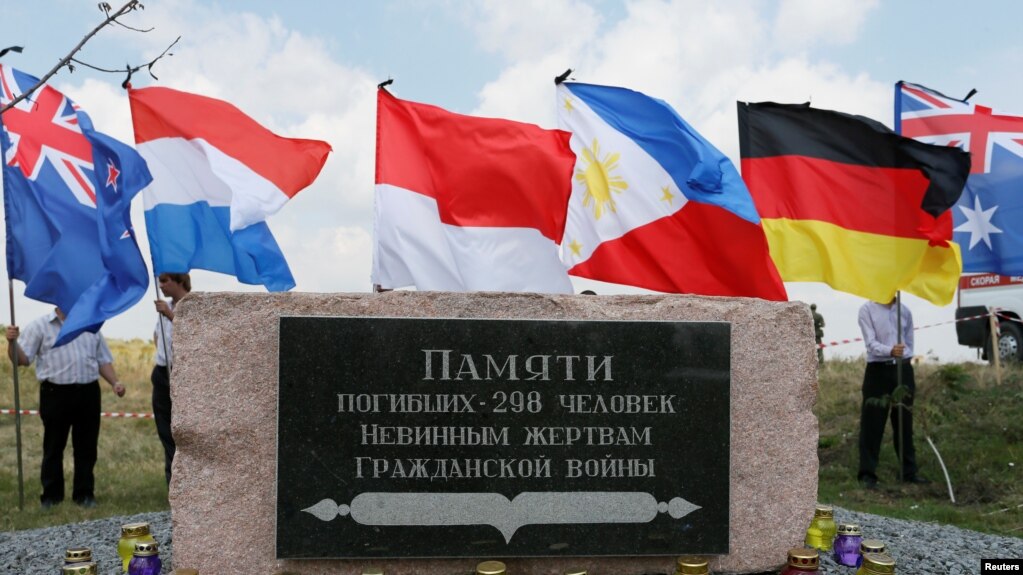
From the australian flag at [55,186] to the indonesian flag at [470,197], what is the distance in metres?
1.62

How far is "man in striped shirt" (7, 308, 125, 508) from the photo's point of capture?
6863mm

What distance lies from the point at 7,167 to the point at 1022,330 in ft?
43.1

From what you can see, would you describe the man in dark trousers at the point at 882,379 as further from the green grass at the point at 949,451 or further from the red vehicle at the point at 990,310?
the red vehicle at the point at 990,310

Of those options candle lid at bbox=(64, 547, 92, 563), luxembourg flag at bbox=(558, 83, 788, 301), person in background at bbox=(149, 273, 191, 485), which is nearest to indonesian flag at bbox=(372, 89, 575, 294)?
luxembourg flag at bbox=(558, 83, 788, 301)

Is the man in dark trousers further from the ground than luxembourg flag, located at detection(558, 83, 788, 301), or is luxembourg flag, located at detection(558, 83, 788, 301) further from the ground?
luxembourg flag, located at detection(558, 83, 788, 301)

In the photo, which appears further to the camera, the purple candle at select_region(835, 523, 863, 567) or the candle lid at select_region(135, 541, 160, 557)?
the purple candle at select_region(835, 523, 863, 567)

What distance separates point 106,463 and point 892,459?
27.2ft

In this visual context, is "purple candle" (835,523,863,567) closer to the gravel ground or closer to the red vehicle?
the gravel ground

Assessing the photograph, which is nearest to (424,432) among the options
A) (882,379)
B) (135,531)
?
(135,531)

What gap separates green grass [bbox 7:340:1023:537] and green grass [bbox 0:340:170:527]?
15 millimetres

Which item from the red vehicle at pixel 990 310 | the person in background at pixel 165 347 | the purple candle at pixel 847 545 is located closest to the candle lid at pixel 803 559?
the purple candle at pixel 847 545

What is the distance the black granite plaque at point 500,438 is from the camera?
387 centimetres

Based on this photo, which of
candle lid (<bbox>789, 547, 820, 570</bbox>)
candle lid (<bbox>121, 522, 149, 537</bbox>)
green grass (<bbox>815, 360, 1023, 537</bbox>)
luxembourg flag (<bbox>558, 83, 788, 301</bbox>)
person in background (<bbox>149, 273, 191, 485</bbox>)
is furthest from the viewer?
green grass (<bbox>815, 360, 1023, 537</bbox>)

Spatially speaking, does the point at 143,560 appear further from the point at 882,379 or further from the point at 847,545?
the point at 882,379
